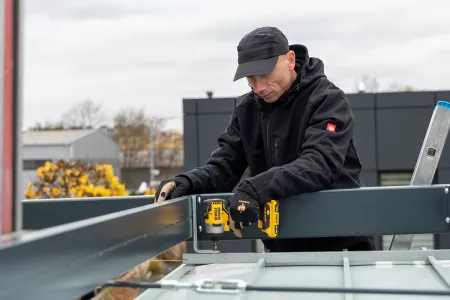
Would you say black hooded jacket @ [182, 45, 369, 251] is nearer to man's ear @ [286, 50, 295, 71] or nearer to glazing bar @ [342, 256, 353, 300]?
man's ear @ [286, 50, 295, 71]

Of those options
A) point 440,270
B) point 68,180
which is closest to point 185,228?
point 440,270

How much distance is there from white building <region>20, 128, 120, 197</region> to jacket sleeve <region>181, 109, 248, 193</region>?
38.8 metres

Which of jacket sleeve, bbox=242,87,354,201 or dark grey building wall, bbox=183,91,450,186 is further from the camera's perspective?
dark grey building wall, bbox=183,91,450,186

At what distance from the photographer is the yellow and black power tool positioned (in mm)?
3105

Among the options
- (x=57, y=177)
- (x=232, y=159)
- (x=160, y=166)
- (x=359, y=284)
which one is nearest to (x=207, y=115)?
(x=57, y=177)

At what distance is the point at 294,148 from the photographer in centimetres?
356

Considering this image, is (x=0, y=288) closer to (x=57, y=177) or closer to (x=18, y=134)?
(x=18, y=134)

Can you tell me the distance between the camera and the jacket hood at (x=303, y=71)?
3.46m

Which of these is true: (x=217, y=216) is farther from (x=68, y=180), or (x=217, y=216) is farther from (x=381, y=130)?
(x=381, y=130)

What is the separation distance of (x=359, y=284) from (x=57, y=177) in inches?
473

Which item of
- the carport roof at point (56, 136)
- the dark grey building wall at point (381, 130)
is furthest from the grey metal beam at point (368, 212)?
the carport roof at point (56, 136)

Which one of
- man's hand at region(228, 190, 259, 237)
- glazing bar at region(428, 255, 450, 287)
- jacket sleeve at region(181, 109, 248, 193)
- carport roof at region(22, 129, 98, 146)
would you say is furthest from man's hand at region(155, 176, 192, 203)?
carport roof at region(22, 129, 98, 146)

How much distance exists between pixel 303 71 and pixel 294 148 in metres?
0.43

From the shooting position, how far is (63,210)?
3467 millimetres
